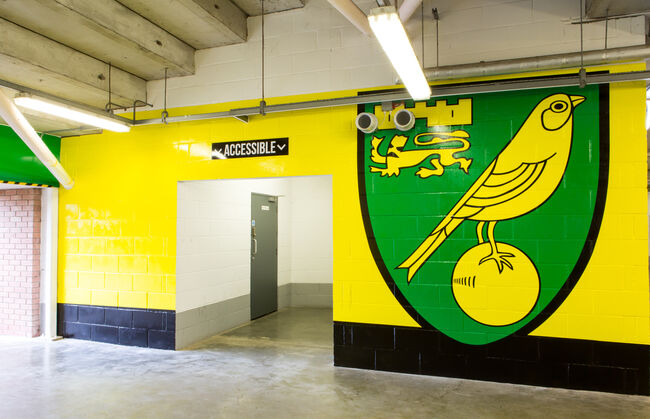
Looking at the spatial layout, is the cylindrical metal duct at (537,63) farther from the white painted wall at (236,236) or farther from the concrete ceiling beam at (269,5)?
the white painted wall at (236,236)

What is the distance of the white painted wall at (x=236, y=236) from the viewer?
218 inches

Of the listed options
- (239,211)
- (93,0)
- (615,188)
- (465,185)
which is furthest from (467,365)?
(93,0)

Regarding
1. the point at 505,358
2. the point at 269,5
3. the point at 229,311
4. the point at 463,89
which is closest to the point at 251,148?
the point at 269,5

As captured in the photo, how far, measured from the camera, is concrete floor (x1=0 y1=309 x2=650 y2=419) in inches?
139

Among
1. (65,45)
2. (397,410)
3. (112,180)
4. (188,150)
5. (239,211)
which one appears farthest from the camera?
(239,211)

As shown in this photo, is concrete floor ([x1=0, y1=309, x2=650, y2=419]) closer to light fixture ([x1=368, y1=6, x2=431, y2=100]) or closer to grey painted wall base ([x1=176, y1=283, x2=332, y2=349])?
grey painted wall base ([x1=176, y1=283, x2=332, y2=349])

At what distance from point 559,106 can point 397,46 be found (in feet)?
7.05

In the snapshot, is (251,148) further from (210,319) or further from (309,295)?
(309,295)

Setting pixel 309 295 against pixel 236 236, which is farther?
pixel 309 295

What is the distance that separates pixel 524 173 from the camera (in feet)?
13.4

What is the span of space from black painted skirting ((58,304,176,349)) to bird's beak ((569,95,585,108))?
16.0 feet

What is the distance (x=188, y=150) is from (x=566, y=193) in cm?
417

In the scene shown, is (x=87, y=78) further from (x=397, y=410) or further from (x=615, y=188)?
(x=615, y=188)

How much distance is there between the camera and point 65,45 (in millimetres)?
4512
